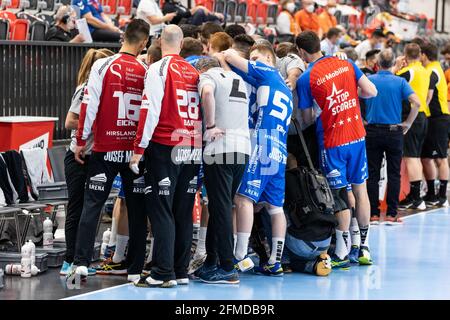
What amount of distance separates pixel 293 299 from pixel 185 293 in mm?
741

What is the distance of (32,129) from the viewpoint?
34.0ft

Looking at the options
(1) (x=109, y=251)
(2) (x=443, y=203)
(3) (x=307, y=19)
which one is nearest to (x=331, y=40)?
(2) (x=443, y=203)

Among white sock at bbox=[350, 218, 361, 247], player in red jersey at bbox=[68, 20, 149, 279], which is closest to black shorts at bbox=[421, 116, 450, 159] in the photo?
white sock at bbox=[350, 218, 361, 247]

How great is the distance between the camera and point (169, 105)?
7059mm

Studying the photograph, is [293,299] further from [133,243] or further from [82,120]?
[82,120]

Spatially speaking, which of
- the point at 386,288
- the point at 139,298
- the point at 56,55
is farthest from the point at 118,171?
the point at 56,55

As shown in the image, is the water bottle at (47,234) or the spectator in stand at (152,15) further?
the spectator in stand at (152,15)

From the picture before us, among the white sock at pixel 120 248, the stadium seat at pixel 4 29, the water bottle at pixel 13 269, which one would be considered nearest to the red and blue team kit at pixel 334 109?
the white sock at pixel 120 248

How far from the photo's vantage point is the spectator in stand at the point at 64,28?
12.3 metres

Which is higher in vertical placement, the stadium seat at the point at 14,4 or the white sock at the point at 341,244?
the stadium seat at the point at 14,4

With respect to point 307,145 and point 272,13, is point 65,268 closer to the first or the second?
point 307,145

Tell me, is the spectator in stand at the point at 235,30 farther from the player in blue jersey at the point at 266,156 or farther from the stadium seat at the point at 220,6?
the stadium seat at the point at 220,6

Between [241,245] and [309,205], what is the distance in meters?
0.63

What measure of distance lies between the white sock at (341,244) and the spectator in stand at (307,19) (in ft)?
34.7
